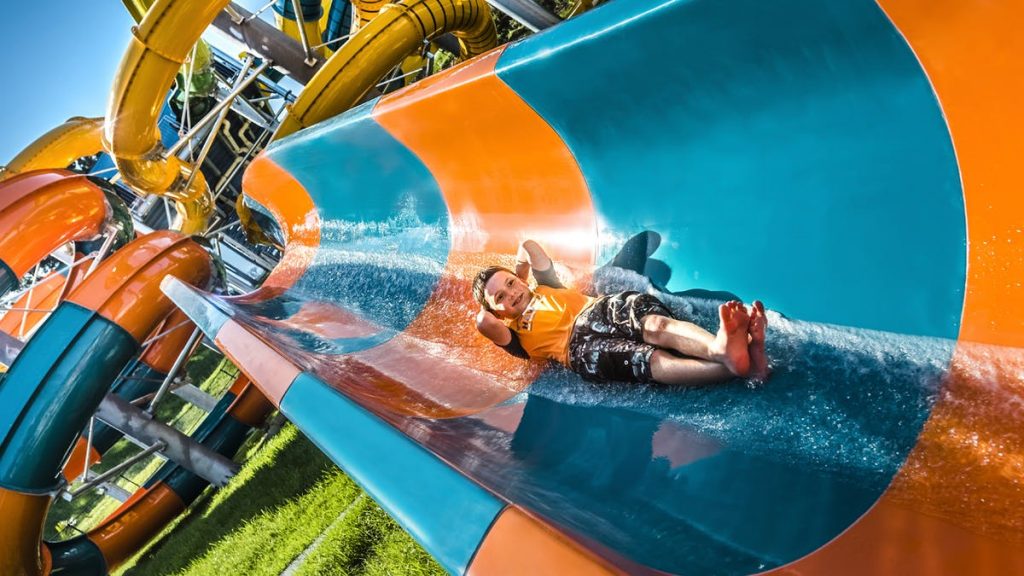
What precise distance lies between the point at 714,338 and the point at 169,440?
3.89m

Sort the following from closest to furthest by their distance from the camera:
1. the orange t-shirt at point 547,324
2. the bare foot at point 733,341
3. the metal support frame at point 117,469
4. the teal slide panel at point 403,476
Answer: the teal slide panel at point 403,476, the bare foot at point 733,341, the orange t-shirt at point 547,324, the metal support frame at point 117,469

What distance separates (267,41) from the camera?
4379 mm

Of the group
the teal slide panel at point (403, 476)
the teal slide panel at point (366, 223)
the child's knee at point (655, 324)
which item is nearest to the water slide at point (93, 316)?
the teal slide panel at point (366, 223)

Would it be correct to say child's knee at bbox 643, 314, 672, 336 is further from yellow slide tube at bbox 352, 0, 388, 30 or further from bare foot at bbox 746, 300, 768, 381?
yellow slide tube at bbox 352, 0, 388, 30

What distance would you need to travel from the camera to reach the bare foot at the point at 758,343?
1568 mm

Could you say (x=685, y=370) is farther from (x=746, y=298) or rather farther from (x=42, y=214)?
(x=42, y=214)

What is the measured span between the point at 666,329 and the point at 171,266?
2902 mm

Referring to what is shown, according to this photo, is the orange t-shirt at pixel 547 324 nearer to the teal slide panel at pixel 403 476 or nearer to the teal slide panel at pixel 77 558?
the teal slide panel at pixel 403 476

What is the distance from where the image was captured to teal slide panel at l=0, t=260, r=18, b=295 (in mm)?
3352

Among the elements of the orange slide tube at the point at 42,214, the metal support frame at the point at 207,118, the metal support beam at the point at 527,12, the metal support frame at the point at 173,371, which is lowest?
the metal support frame at the point at 173,371

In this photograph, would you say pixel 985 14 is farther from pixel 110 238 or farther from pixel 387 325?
pixel 110 238

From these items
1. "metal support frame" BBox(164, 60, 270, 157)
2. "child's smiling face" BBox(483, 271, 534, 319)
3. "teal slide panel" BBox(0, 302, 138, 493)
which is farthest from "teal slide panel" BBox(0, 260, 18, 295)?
"child's smiling face" BBox(483, 271, 534, 319)

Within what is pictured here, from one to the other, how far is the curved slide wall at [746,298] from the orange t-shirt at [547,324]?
112 mm

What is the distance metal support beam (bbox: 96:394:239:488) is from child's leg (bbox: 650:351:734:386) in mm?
3555
